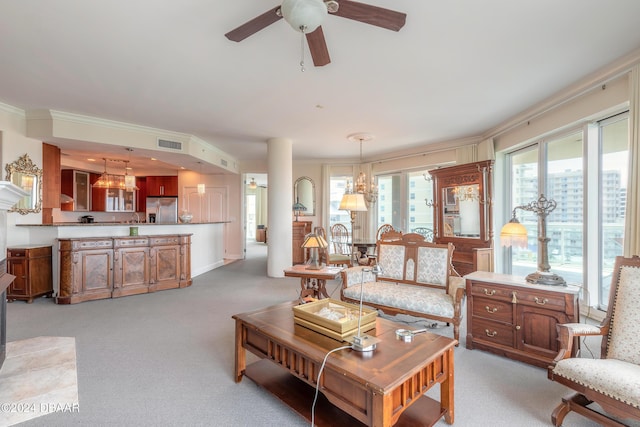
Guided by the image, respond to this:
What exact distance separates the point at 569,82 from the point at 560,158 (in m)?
1.10

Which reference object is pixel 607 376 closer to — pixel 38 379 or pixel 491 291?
pixel 491 291

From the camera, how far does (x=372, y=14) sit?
191 cm

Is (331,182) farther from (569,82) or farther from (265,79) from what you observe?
(569,82)

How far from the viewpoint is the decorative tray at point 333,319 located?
187 cm

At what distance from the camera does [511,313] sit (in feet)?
8.73

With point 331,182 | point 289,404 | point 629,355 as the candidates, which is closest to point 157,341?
point 289,404

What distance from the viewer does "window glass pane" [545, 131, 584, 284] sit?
396cm

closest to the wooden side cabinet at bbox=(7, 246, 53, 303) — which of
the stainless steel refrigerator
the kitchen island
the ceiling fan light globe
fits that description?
the kitchen island

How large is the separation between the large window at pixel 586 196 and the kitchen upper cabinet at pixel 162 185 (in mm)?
9032

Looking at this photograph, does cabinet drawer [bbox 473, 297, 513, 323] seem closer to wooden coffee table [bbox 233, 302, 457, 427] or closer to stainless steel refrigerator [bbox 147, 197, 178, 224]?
wooden coffee table [bbox 233, 302, 457, 427]

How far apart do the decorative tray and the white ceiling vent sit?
16.0 ft

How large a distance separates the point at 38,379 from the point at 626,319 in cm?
424

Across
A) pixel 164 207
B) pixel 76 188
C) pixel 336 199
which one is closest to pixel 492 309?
pixel 336 199

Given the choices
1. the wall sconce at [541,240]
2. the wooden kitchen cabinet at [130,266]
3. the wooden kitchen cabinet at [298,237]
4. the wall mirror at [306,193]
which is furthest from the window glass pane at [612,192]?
the wooden kitchen cabinet at [130,266]
